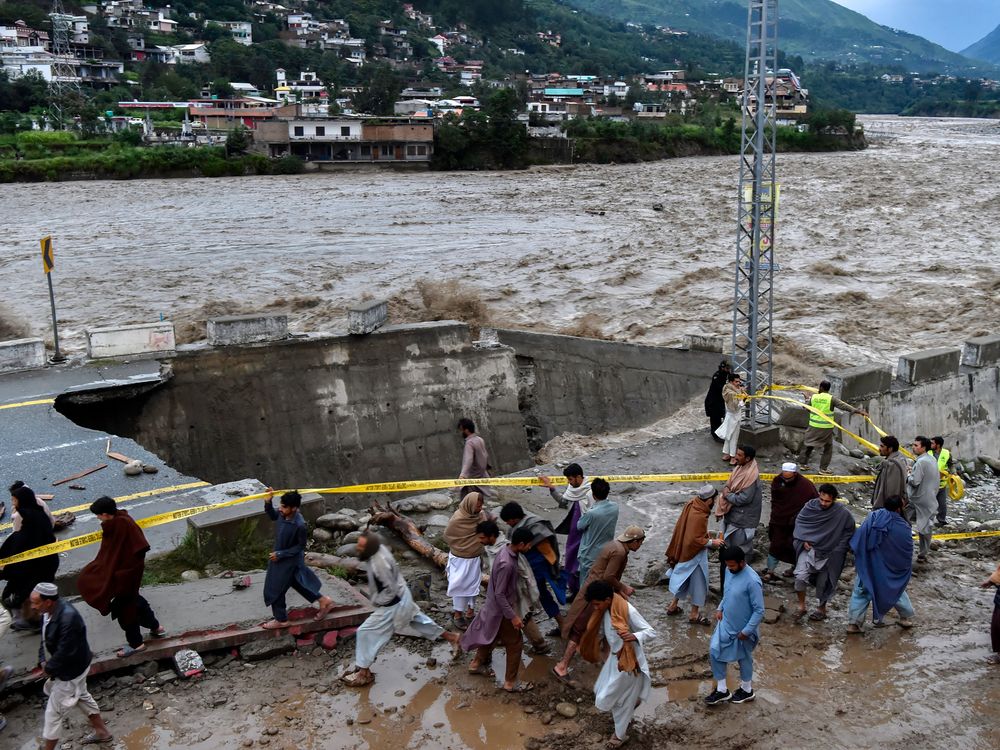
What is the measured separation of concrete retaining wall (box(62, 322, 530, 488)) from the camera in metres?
14.2

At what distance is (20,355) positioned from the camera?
45.5 feet

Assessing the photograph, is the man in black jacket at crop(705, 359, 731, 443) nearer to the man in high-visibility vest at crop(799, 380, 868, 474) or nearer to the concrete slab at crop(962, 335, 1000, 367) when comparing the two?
the man in high-visibility vest at crop(799, 380, 868, 474)

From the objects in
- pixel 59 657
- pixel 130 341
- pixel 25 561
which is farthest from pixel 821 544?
pixel 130 341

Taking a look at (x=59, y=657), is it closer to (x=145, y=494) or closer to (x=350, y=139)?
(x=145, y=494)

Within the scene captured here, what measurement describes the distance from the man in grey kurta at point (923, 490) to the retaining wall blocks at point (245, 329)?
9536 mm

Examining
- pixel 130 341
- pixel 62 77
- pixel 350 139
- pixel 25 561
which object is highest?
pixel 62 77

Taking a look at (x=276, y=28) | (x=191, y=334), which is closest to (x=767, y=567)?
(x=191, y=334)

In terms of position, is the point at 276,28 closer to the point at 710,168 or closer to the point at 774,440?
the point at 710,168

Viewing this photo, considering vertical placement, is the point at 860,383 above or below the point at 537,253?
below

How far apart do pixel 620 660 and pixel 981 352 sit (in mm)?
12196

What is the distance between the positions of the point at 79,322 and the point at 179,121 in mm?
57487

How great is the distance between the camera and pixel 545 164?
229 ft

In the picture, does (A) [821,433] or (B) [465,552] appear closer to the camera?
(B) [465,552]

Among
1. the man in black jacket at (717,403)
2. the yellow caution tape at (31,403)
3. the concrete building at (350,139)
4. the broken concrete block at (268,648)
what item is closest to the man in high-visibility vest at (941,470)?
the man in black jacket at (717,403)
